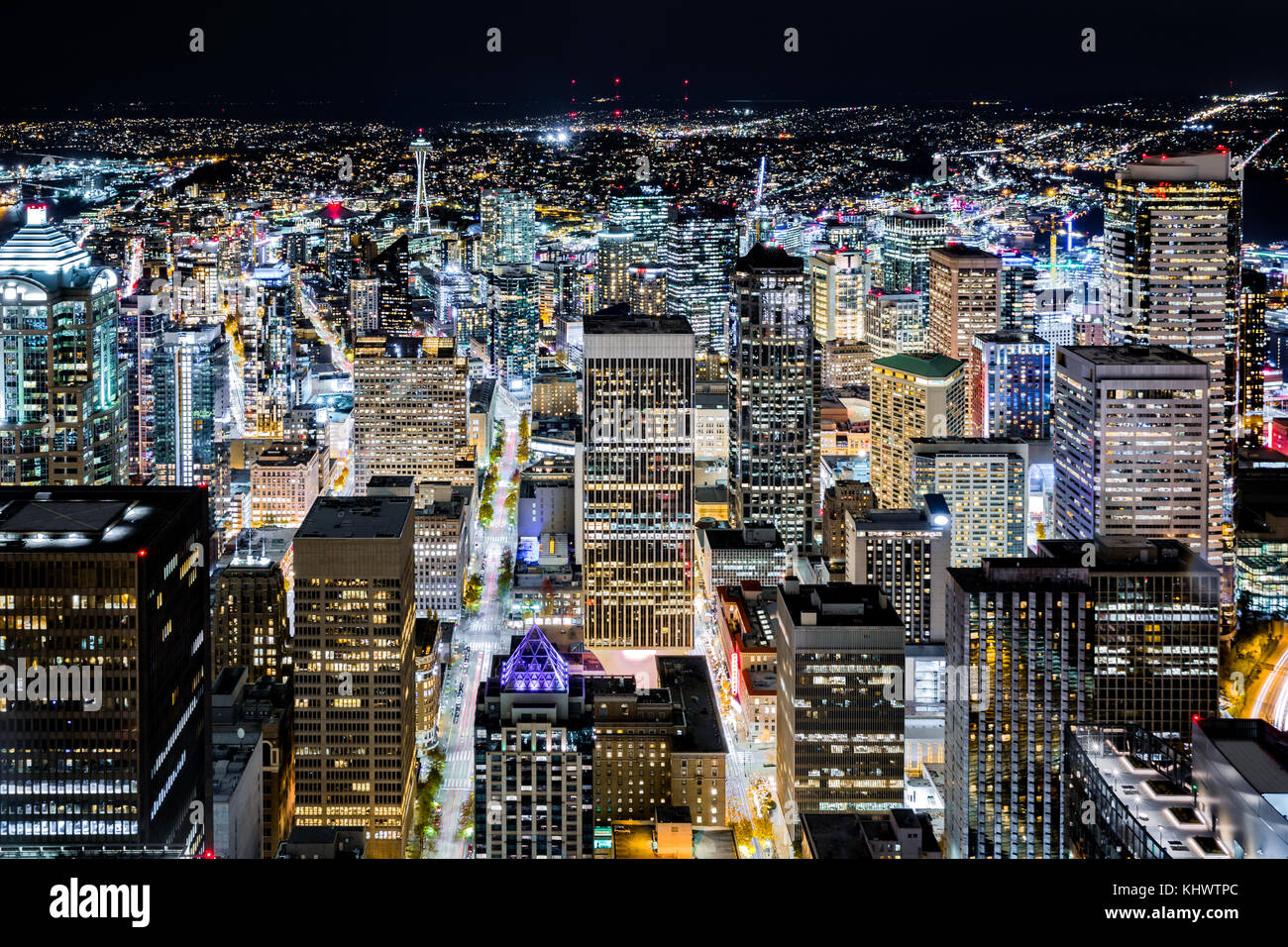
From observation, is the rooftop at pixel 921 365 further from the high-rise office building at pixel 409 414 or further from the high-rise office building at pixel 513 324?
the high-rise office building at pixel 513 324

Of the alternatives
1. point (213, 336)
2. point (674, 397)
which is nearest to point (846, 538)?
point (674, 397)

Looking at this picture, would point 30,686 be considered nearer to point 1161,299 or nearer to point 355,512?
point 355,512

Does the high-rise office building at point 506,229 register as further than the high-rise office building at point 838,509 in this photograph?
Yes

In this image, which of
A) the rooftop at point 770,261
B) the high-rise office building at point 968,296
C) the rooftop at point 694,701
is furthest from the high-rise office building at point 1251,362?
the rooftop at point 694,701

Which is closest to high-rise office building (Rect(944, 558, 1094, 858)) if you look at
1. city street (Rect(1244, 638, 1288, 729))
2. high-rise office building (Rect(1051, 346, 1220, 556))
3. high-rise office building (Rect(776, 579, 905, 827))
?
high-rise office building (Rect(776, 579, 905, 827))

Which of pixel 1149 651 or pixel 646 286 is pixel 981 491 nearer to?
pixel 1149 651

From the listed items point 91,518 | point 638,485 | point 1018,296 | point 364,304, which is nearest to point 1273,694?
point 638,485
